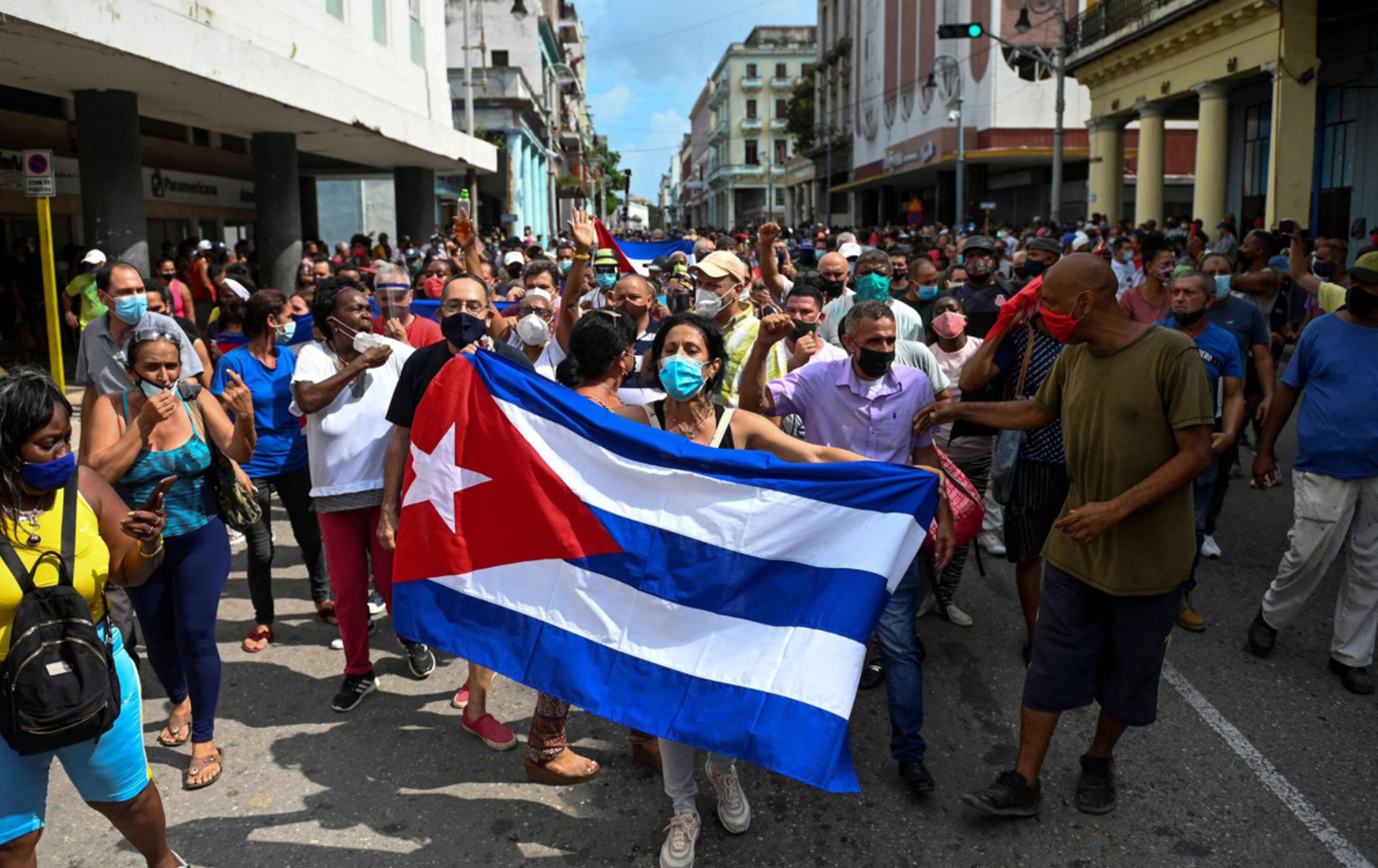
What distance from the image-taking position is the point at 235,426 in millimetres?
4430

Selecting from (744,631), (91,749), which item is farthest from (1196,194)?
(91,749)

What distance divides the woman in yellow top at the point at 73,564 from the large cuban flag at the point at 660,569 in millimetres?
1055

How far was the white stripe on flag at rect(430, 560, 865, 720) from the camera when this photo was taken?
3455mm

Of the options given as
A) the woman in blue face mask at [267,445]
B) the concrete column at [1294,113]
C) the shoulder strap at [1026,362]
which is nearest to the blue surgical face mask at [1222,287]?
the shoulder strap at [1026,362]

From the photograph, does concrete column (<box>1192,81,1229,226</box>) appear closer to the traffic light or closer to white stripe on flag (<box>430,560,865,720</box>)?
the traffic light

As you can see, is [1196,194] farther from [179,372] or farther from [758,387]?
[179,372]

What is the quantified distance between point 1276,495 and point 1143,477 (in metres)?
5.73

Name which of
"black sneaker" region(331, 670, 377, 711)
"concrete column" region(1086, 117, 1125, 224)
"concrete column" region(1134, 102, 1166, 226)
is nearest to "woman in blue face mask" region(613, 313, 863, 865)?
"black sneaker" region(331, 670, 377, 711)

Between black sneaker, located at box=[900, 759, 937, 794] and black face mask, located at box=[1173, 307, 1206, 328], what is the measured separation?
9.75 ft

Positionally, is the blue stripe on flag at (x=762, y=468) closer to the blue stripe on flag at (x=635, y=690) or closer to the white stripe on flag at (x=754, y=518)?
the white stripe on flag at (x=754, y=518)

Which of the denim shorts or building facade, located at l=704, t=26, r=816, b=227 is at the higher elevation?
building facade, located at l=704, t=26, r=816, b=227

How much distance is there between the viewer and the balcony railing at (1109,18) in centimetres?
2144

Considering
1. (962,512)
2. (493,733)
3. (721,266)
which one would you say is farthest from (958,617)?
(493,733)

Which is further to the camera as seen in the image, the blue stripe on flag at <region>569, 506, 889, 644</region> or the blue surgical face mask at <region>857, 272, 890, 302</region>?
the blue surgical face mask at <region>857, 272, 890, 302</region>
